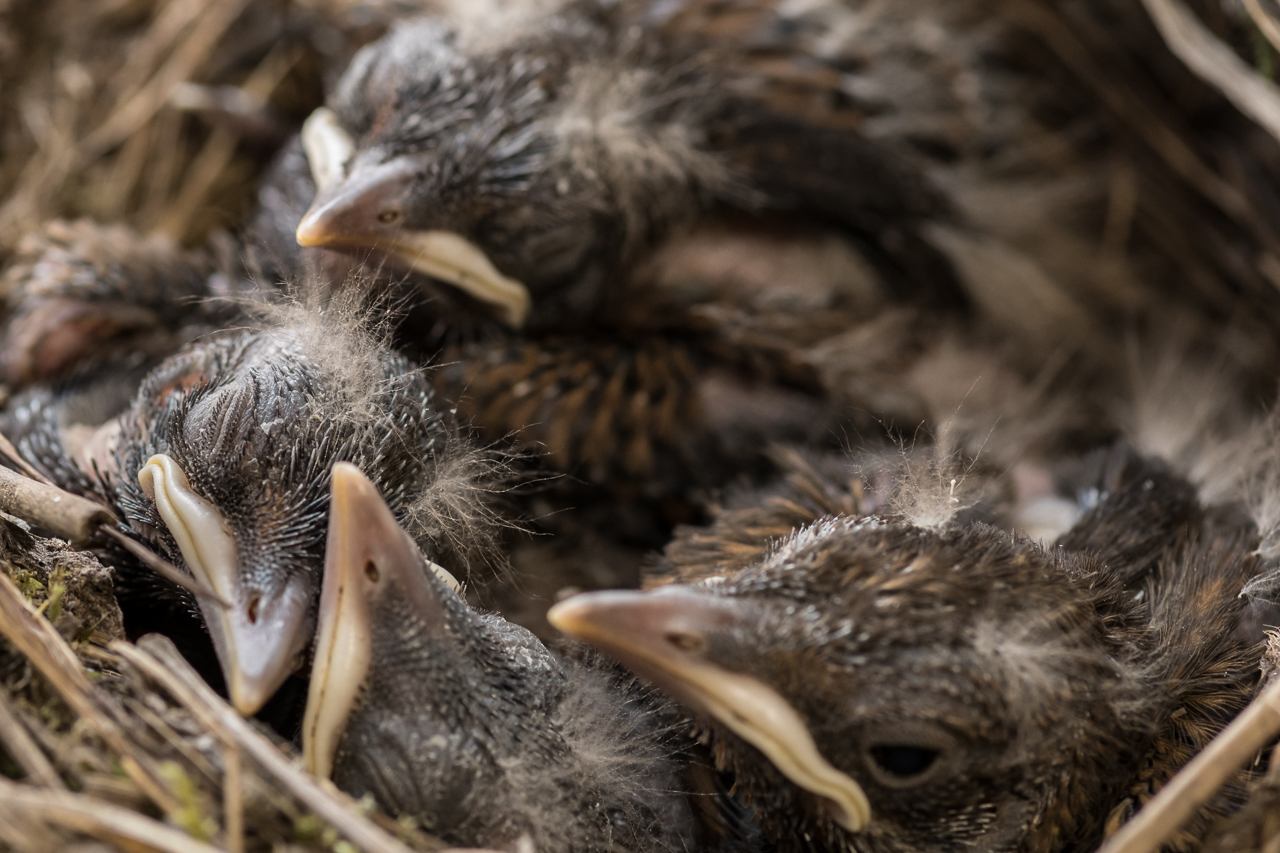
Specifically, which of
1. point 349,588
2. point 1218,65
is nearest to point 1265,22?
point 1218,65

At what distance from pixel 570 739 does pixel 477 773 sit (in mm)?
112

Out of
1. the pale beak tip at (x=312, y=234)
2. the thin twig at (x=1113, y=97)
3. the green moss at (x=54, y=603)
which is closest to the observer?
the green moss at (x=54, y=603)

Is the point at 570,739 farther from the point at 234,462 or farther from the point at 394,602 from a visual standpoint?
the point at 234,462

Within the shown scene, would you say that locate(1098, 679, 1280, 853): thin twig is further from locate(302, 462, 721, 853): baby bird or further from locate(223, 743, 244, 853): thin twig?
locate(223, 743, 244, 853): thin twig

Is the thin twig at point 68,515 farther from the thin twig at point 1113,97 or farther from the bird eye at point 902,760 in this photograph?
the thin twig at point 1113,97

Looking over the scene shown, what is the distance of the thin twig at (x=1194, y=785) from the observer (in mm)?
813

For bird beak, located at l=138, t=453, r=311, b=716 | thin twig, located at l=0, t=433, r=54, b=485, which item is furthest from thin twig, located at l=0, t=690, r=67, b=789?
thin twig, located at l=0, t=433, r=54, b=485

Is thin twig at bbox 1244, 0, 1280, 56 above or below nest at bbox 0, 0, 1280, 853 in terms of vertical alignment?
above

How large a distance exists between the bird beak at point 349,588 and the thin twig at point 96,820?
5.7 inches

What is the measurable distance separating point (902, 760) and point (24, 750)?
2.17ft

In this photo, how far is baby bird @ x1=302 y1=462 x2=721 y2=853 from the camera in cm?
86

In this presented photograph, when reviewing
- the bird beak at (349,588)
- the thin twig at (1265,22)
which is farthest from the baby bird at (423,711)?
the thin twig at (1265,22)

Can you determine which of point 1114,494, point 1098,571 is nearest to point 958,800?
point 1098,571

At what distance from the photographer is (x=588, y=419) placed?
1392mm
